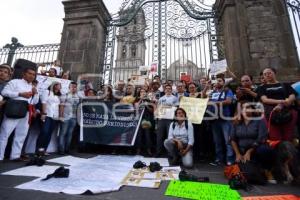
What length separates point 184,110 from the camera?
5.43 m

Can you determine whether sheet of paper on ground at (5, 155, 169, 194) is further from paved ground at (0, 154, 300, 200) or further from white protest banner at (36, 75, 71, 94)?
white protest banner at (36, 75, 71, 94)

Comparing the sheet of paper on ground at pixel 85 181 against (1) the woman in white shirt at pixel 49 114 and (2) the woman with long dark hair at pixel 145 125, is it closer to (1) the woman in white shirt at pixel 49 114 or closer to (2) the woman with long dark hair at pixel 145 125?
(1) the woman in white shirt at pixel 49 114

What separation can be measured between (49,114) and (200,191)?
4.14 metres

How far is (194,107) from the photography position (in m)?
5.57

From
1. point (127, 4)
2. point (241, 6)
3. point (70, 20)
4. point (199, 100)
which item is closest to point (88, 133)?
point (199, 100)

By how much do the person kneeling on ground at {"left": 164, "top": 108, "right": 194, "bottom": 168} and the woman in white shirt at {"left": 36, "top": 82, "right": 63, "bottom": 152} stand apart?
2.83m

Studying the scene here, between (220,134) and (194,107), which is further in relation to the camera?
(194,107)

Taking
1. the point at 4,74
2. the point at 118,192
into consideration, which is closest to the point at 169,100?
the point at 118,192

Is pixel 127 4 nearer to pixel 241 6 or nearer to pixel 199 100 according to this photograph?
pixel 241 6

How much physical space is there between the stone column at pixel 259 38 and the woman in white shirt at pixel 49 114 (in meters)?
5.66

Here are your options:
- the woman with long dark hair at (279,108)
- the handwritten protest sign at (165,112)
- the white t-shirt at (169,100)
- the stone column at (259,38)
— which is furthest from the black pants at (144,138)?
the stone column at (259,38)

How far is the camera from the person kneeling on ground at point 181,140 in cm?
483

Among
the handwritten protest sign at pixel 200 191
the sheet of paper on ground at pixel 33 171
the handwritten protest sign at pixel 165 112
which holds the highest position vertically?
the handwritten protest sign at pixel 165 112

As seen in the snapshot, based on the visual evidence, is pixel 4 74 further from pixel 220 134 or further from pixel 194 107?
pixel 220 134
